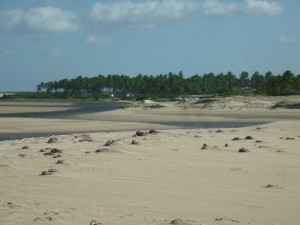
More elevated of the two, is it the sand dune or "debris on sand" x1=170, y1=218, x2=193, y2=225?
"debris on sand" x1=170, y1=218, x2=193, y2=225

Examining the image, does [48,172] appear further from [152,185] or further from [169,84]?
[169,84]

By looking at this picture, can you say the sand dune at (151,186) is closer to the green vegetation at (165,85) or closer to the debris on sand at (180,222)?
the debris on sand at (180,222)

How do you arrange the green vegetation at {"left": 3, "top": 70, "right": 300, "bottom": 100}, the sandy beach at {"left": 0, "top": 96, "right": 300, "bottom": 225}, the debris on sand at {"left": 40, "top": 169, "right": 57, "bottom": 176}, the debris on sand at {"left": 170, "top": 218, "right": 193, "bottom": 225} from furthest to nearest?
the green vegetation at {"left": 3, "top": 70, "right": 300, "bottom": 100} < the debris on sand at {"left": 40, "top": 169, "right": 57, "bottom": 176} < the sandy beach at {"left": 0, "top": 96, "right": 300, "bottom": 225} < the debris on sand at {"left": 170, "top": 218, "right": 193, "bottom": 225}

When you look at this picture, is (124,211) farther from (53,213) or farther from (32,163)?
(32,163)

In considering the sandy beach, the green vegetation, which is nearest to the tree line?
the green vegetation

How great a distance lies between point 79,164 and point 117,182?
295 cm

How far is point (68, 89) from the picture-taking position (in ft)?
653

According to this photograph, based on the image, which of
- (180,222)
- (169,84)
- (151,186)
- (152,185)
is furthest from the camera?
(169,84)

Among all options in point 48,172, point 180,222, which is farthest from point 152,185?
point 180,222

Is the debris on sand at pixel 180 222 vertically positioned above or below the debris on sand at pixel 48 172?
above

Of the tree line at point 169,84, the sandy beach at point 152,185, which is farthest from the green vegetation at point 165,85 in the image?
the sandy beach at point 152,185

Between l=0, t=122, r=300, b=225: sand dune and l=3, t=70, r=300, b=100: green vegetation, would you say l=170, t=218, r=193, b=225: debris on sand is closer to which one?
l=0, t=122, r=300, b=225: sand dune

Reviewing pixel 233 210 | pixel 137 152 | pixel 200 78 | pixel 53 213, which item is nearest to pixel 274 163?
pixel 137 152

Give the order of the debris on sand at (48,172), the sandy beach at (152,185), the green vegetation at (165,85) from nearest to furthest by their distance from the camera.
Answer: the sandy beach at (152,185) < the debris on sand at (48,172) < the green vegetation at (165,85)
